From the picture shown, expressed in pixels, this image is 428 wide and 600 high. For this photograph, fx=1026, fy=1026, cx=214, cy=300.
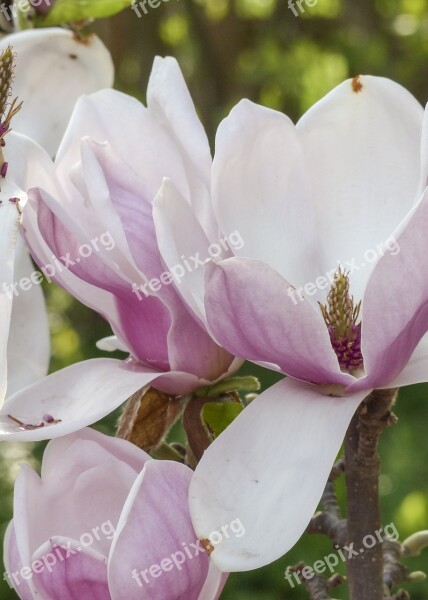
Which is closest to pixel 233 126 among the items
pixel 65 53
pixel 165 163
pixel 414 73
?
pixel 165 163

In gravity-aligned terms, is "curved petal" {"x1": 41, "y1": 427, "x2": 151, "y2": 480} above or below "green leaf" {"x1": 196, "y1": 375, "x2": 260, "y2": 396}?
above

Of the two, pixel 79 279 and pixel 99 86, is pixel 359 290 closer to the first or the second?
pixel 79 279

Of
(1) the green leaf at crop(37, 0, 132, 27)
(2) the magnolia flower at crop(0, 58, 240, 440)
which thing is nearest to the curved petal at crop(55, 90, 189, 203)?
(2) the magnolia flower at crop(0, 58, 240, 440)

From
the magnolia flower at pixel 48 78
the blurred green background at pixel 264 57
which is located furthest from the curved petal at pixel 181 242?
the blurred green background at pixel 264 57

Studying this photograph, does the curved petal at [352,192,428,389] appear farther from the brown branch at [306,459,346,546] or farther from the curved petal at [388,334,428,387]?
the brown branch at [306,459,346,546]

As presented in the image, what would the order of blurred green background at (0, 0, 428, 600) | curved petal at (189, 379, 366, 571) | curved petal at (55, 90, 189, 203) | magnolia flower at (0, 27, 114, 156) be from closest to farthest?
curved petal at (189, 379, 366, 571)
curved petal at (55, 90, 189, 203)
magnolia flower at (0, 27, 114, 156)
blurred green background at (0, 0, 428, 600)

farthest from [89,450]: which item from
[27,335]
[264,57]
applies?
[264,57]
